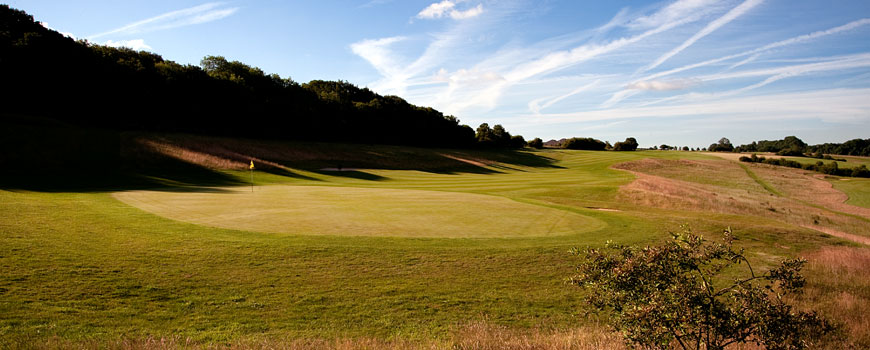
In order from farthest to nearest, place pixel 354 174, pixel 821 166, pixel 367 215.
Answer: pixel 821 166
pixel 354 174
pixel 367 215

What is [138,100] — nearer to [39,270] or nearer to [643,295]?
[39,270]

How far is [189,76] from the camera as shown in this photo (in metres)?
54.5

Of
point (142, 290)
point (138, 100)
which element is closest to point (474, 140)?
point (138, 100)

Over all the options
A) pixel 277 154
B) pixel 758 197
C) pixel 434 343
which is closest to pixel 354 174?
pixel 277 154

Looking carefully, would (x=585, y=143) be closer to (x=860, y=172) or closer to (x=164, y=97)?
(x=860, y=172)

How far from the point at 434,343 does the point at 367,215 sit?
9656mm

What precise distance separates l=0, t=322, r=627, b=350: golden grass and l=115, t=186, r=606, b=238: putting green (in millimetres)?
6125

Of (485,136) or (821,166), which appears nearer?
(821,166)

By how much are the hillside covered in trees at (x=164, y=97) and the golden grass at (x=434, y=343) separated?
170 ft

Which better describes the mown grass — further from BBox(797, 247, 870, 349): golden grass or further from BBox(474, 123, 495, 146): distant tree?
BBox(474, 123, 495, 146): distant tree

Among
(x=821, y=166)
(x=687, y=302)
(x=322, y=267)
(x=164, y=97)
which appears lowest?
(x=322, y=267)

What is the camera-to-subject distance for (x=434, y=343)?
6.56 m

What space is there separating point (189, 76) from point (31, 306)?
5686 cm

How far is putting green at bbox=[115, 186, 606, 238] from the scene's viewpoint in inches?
529
